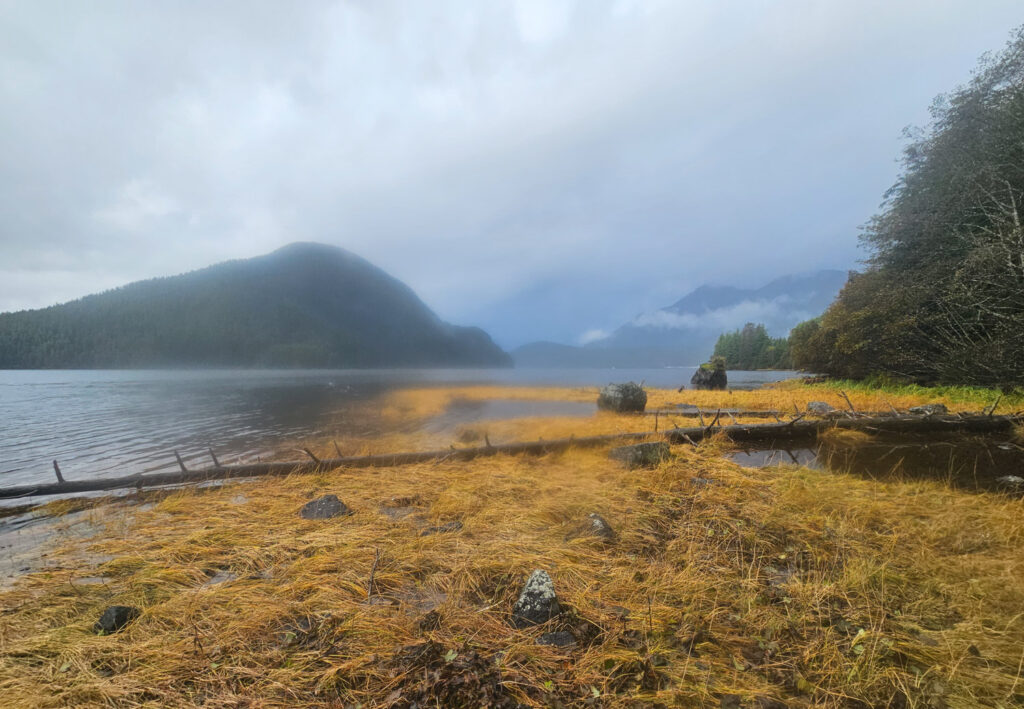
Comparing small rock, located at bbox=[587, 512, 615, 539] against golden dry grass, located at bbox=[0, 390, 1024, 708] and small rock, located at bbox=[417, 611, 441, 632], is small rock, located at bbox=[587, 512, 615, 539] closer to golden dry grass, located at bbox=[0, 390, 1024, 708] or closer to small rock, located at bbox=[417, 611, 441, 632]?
golden dry grass, located at bbox=[0, 390, 1024, 708]

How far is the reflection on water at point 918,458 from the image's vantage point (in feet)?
19.6

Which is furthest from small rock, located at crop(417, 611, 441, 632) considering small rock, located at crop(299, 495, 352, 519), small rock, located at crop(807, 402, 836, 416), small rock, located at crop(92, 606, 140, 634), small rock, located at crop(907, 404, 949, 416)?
small rock, located at crop(907, 404, 949, 416)

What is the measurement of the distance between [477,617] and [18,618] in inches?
149

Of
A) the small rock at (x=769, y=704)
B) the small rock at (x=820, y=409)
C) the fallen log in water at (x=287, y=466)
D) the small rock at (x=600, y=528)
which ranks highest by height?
the small rock at (x=820, y=409)

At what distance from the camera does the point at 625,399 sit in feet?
52.6

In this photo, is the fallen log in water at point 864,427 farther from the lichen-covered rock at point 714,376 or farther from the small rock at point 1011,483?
the lichen-covered rock at point 714,376

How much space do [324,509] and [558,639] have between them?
13.1 feet

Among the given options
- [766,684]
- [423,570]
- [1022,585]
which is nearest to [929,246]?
[1022,585]

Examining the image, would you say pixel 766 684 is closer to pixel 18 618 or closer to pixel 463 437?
pixel 18 618

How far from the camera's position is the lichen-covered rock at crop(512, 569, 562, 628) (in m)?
2.60

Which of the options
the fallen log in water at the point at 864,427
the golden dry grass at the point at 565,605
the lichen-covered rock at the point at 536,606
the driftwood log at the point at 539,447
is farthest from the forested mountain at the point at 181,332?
the lichen-covered rock at the point at 536,606

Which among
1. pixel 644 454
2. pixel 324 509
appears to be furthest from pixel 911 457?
pixel 324 509

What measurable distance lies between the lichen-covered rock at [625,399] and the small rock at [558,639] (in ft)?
46.7

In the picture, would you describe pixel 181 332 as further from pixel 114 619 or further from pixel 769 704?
pixel 769 704
